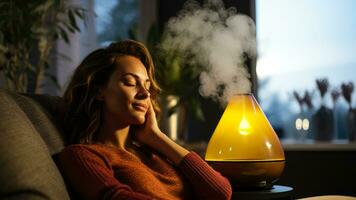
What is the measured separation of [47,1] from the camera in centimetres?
308

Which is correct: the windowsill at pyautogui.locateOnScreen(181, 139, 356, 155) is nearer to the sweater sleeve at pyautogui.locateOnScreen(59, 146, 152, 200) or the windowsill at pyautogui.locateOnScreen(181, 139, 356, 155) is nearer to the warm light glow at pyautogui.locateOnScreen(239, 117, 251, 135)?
the warm light glow at pyautogui.locateOnScreen(239, 117, 251, 135)

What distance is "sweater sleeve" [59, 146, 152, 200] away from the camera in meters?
1.30

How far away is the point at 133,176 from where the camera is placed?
1.46 m

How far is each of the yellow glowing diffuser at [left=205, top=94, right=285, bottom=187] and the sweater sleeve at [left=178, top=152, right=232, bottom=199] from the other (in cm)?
12

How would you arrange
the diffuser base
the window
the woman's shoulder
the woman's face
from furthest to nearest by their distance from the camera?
1. the window
2. the diffuser base
3. the woman's face
4. the woman's shoulder

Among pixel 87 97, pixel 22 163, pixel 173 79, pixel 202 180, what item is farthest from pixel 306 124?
pixel 22 163

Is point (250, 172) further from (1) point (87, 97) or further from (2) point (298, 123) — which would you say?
(2) point (298, 123)

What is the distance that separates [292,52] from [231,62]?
5.85ft

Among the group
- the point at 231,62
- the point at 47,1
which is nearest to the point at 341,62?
the point at 231,62

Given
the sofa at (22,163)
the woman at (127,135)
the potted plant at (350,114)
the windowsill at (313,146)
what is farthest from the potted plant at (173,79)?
the sofa at (22,163)

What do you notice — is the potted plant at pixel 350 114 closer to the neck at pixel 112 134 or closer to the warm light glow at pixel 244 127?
the warm light glow at pixel 244 127

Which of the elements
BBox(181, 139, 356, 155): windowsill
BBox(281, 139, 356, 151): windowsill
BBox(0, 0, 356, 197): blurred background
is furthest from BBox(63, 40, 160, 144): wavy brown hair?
BBox(281, 139, 356, 151): windowsill

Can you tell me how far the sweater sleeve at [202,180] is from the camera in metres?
1.66

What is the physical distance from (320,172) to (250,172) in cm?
204
